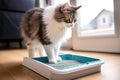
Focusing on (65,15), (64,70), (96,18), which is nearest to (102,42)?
(96,18)

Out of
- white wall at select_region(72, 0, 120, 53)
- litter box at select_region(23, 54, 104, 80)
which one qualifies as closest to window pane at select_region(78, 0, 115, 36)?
white wall at select_region(72, 0, 120, 53)

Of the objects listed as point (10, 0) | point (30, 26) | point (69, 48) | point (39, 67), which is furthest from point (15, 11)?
point (39, 67)

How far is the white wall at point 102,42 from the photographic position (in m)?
1.38

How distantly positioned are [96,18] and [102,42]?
414 mm

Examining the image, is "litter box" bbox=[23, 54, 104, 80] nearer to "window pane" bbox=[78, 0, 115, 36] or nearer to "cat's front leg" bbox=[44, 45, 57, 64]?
Result: "cat's front leg" bbox=[44, 45, 57, 64]

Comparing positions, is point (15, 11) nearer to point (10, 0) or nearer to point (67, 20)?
point (10, 0)

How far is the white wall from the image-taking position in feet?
4.52

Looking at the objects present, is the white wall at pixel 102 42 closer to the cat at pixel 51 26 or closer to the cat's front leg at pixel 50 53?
the cat at pixel 51 26

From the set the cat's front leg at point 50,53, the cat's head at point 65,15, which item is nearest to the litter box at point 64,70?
the cat's front leg at point 50,53

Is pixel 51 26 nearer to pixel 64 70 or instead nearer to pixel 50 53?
pixel 50 53

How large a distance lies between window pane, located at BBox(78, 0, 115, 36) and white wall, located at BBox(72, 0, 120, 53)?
0.22 ft

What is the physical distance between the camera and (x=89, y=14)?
192 centimetres

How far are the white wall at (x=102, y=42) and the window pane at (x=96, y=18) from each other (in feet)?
0.22

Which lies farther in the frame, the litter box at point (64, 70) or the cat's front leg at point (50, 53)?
the cat's front leg at point (50, 53)
